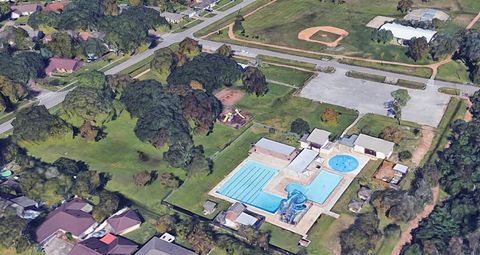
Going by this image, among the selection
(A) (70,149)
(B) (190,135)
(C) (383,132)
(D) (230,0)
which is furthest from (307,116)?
(D) (230,0)

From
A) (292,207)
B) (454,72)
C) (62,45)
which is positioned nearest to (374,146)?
(292,207)

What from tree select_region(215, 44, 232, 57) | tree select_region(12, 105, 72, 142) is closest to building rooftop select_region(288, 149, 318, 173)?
tree select_region(215, 44, 232, 57)

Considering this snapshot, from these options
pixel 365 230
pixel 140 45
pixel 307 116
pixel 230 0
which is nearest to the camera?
pixel 365 230

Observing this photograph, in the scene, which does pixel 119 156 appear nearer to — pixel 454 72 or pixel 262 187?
pixel 262 187

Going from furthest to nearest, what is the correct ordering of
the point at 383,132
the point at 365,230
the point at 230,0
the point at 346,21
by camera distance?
the point at 230,0 < the point at 346,21 < the point at 383,132 < the point at 365,230

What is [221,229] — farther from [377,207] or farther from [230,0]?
[230,0]
